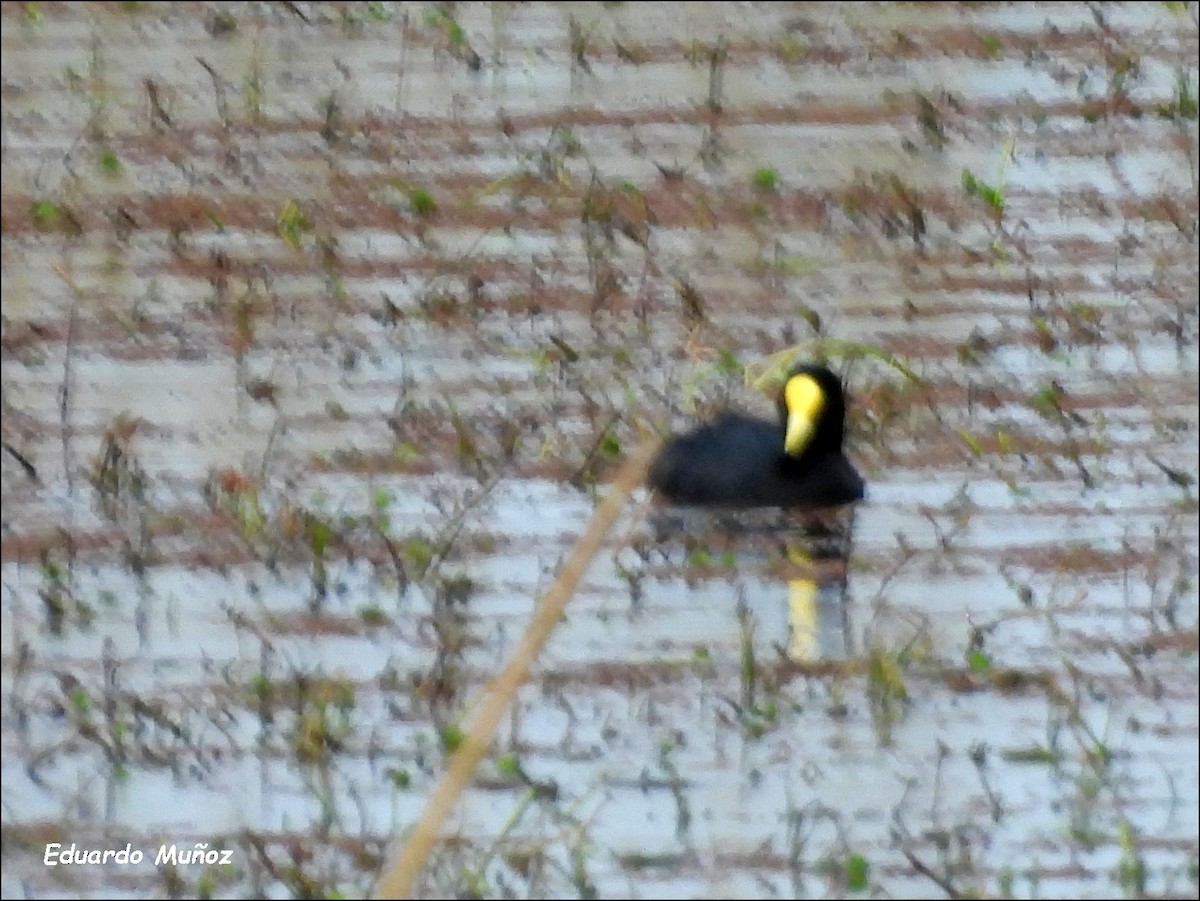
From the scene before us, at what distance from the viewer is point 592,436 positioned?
549 centimetres

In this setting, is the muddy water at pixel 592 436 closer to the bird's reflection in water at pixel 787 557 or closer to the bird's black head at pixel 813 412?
the bird's reflection in water at pixel 787 557

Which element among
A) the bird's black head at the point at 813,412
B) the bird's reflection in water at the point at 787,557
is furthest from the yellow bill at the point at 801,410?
the bird's reflection in water at the point at 787,557

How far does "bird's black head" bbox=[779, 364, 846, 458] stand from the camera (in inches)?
202

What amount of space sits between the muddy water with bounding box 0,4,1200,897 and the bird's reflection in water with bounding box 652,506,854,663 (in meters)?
0.02

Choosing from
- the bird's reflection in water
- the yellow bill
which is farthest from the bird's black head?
the bird's reflection in water

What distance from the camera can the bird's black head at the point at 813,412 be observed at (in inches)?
202

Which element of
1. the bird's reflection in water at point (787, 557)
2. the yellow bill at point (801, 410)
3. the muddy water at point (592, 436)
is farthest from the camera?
the yellow bill at point (801, 410)

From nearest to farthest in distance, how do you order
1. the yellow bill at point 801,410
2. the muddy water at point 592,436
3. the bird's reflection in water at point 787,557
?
the muddy water at point 592,436 < the bird's reflection in water at point 787,557 < the yellow bill at point 801,410

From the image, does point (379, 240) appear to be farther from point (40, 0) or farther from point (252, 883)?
point (252, 883)

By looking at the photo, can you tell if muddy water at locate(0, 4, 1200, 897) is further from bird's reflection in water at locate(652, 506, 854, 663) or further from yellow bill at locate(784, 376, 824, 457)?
yellow bill at locate(784, 376, 824, 457)

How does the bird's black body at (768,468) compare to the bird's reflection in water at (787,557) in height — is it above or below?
above

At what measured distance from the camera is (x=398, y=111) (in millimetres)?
7168

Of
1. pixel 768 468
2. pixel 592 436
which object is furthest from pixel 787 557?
pixel 592 436

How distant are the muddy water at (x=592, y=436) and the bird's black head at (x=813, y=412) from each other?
0.58 ft
